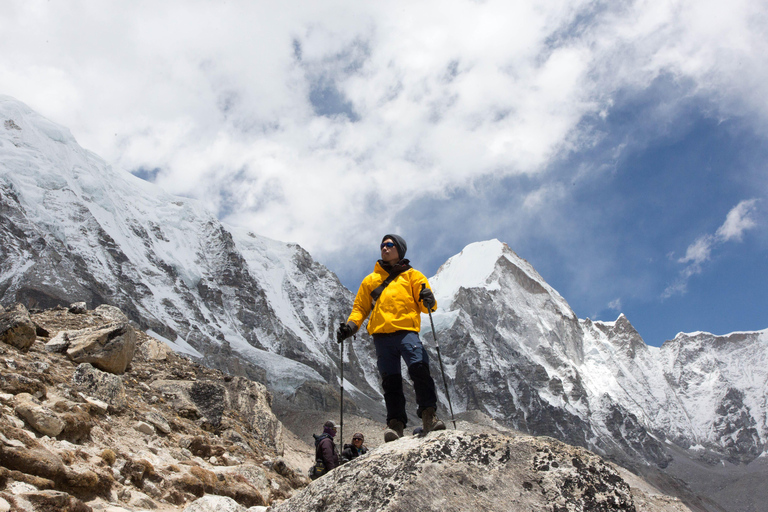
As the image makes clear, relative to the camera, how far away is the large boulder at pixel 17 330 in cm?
781

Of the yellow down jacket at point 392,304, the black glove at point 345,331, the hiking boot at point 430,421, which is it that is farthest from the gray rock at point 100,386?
the hiking boot at point 430,421

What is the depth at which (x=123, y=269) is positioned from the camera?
10794 centimetres

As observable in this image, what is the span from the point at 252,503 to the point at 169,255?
137048 mm

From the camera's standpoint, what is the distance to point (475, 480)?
9.53ft

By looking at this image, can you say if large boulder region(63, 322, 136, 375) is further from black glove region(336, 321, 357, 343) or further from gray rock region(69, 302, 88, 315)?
black glove region(336, 321, 357, 343)

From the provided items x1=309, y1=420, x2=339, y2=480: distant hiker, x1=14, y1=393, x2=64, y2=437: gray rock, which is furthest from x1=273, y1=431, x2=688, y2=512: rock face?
x1=309, y1=420, x2=339, y2=480: distant hiker

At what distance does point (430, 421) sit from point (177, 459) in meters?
3.94

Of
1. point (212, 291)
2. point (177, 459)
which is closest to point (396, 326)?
point (177, 459)

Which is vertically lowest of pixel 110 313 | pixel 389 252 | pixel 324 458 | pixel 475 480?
pixel 475 480

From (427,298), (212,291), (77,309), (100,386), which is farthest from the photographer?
(212,291)

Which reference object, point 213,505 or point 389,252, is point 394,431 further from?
point 389,252

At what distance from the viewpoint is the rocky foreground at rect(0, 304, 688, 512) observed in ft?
9.40

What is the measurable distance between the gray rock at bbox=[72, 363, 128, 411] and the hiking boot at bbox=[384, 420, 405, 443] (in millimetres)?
4386

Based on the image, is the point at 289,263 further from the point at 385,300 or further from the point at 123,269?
the point at 385,300
